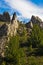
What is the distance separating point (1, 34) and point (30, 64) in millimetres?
54788

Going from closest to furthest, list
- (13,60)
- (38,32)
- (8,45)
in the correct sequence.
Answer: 1. (13,60)
2. (8,45)
3. (38,32)

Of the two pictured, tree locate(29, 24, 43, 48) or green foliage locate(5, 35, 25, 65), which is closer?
green foliage locate(5, 35, 25, 65)

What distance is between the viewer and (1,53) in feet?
462

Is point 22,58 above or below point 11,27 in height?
below

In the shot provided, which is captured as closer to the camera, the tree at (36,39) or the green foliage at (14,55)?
the green foliage at (14,55)

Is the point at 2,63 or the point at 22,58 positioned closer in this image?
the point at 2,63

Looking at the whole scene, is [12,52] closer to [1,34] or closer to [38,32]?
[1,34]

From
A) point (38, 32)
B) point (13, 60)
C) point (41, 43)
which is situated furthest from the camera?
point (38, 32)

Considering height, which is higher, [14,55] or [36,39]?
[36,39]

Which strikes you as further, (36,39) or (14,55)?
(36,39)

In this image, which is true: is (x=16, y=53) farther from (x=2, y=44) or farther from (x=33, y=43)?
(x=33, y=43)

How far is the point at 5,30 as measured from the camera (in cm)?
18675

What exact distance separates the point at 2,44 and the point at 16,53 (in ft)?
56.1

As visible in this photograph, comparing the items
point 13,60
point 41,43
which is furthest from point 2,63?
point 41,43
